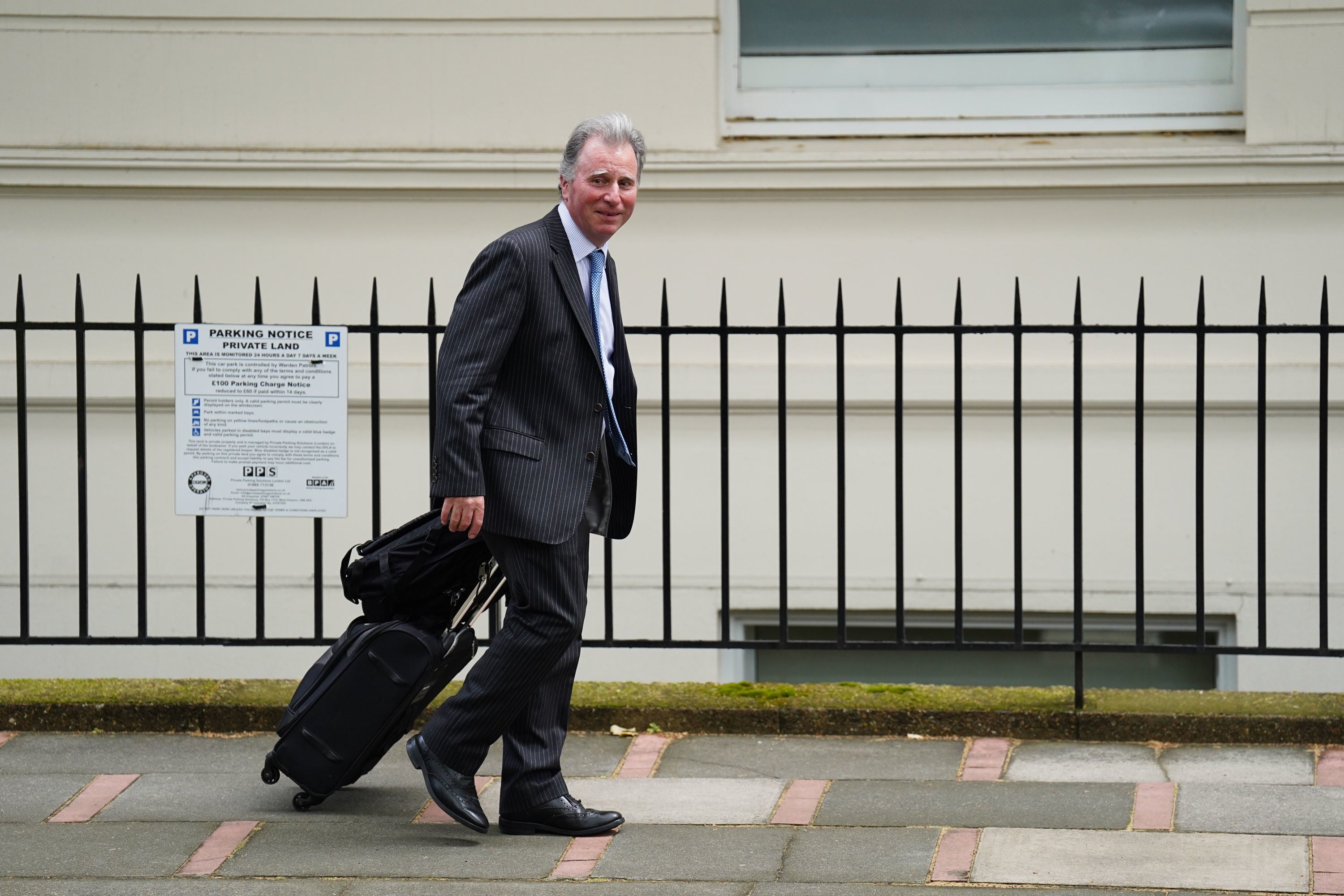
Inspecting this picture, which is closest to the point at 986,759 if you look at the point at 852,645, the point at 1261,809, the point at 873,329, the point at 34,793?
the point at 852,645

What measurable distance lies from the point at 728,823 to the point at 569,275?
1.48 meters

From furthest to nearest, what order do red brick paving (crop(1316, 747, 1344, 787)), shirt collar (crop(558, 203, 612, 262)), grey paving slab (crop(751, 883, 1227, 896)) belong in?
red brick paving (crop(1316, 747, 1344, 787))
shirt collar (crop(558, 203, 612, 262))
grey paving slab (crop(751, 883, 1227, 896))

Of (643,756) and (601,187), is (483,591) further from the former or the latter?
(601,187)

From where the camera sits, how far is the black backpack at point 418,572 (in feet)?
13.7

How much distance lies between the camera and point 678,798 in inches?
179

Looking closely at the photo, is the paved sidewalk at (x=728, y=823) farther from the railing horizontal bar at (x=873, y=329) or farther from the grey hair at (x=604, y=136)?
the grey hair at (x=604, y=136)

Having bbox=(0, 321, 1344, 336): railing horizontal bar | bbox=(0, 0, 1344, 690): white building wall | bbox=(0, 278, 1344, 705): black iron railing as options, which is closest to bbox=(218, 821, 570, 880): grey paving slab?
bbox=(0, 278, 1344, 705): black iron railing

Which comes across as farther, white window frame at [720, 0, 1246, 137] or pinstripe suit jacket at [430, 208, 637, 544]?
white window frame at [720, 0, 1246, 137]

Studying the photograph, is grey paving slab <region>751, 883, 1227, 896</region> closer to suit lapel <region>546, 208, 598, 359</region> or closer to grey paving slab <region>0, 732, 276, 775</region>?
suit lapel <region>546, 208, 598, 359</region>

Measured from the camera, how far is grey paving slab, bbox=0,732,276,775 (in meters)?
4.89

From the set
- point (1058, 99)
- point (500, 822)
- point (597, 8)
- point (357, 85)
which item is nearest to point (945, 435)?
point (1058, 99)

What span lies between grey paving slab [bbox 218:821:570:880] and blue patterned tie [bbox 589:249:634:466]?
1076 millimetres

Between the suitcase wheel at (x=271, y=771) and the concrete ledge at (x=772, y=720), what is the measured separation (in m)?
0.83

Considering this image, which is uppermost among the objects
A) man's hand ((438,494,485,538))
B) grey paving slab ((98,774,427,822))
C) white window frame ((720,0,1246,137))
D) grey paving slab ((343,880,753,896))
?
white window frame ((720,0,1246,137))
